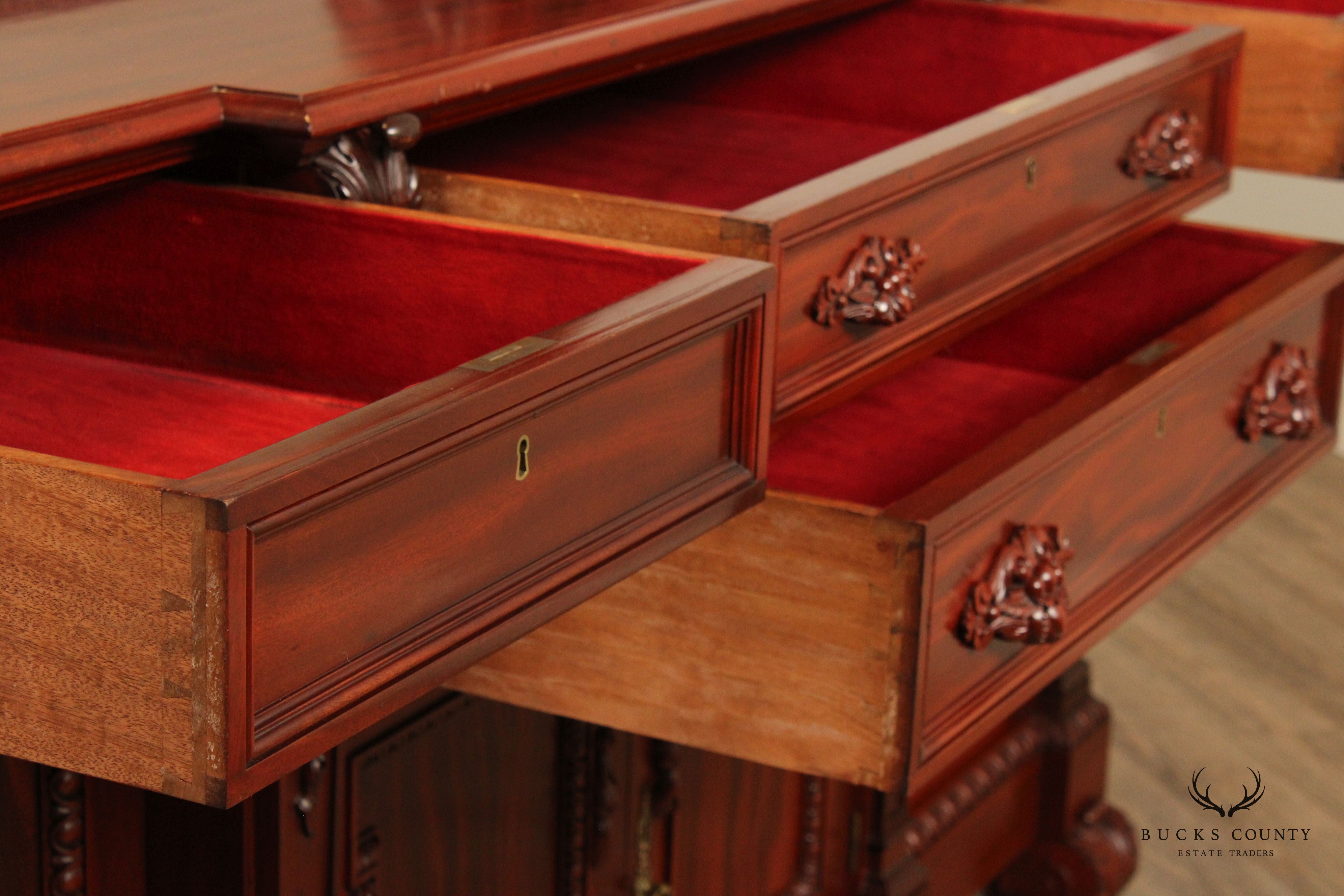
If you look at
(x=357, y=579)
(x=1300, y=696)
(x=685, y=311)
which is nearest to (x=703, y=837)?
(x=685, y=311)

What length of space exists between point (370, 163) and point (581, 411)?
0.28 m

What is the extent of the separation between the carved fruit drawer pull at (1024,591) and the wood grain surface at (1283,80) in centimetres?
66

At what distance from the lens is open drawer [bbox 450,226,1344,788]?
990 mm

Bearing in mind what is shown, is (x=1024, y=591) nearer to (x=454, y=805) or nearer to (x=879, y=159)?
(x=879, y=159)

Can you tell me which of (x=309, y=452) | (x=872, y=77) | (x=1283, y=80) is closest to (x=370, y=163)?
(x=309, y=452)

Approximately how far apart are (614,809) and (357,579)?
79 centimetres

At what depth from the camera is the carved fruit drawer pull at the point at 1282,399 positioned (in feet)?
4.53

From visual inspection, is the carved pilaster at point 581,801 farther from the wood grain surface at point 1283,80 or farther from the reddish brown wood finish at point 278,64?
the wood grain surface at point 1283,80

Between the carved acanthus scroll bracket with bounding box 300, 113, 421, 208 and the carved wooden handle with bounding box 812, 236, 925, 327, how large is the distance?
0.77ft

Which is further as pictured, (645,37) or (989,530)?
(645,37)

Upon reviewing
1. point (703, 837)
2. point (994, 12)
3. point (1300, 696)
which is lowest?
point (1300, 696)

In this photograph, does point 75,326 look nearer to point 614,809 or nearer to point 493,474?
point 493,474

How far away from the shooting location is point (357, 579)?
0.66 m

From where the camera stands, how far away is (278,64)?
3.25 ft
